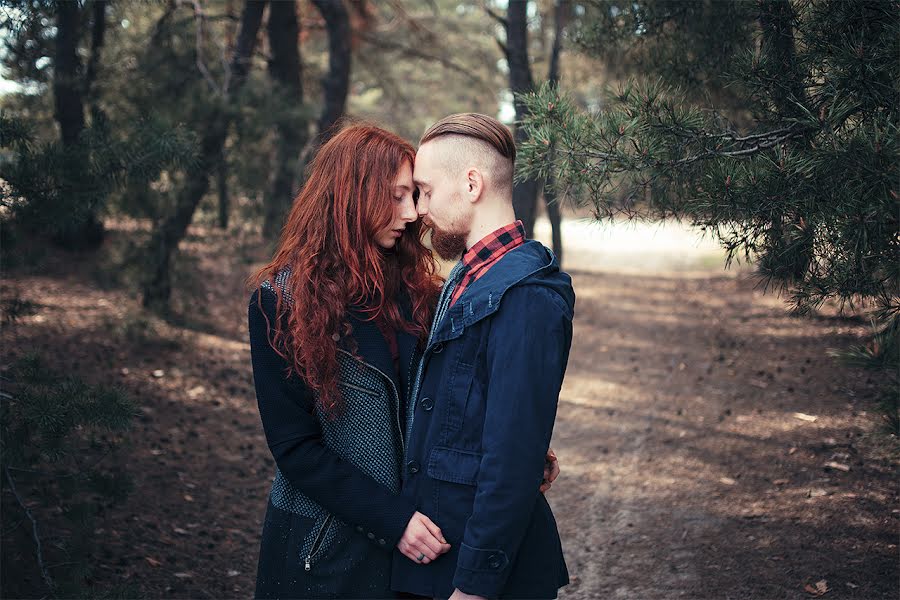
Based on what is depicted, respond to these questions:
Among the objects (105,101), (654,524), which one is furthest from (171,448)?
(105,101)

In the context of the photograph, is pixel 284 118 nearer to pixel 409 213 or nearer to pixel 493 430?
pixel 409 213

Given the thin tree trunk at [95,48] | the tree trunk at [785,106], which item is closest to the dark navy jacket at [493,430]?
the tree trunk at [785,106]

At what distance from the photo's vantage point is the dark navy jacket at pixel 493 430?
2.01 m

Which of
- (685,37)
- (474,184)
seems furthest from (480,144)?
(685,37)

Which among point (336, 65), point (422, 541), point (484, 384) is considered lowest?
point (422, 541)

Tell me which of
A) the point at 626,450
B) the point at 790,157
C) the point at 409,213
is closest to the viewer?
the point at 409,213

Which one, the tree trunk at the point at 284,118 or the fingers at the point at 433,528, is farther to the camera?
the tree trunk at the point at 284,118

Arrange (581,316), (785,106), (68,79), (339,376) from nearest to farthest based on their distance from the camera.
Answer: (339,376)
(785,106)
(68,79)
(581,316)

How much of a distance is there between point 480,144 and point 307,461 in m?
1.05

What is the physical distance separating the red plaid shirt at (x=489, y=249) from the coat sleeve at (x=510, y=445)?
257 mm

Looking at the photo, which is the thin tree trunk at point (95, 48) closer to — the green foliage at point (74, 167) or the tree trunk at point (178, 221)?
the tree trunk at point (178, 221)

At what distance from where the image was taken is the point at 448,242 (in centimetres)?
235

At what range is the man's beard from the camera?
7.63 feet

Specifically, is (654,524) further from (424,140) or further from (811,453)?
(424,140)
